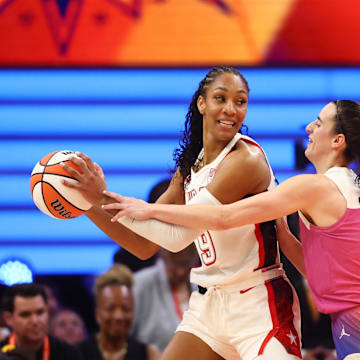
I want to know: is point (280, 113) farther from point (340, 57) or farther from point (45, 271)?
point (45, 271)

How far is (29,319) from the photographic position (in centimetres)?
596

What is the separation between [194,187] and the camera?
401 cm

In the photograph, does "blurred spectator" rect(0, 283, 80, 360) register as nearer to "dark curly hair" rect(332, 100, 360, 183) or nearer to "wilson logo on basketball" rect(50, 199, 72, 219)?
"wilson logo on basketball" rect(50, 199, 72, 219)

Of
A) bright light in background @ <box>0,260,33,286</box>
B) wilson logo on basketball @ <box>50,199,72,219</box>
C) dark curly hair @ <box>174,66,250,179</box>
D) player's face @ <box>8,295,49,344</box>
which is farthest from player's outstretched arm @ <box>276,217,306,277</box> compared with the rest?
bright light in background @ <box>0,260,33,286</box>

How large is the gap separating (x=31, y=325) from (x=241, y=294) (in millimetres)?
2722

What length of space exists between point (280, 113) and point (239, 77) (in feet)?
11.3

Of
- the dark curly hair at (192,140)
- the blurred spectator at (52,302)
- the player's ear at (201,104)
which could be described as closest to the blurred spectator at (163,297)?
the blurred spectator at (52,302)

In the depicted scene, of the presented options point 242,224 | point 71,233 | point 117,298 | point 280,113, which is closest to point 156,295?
point 117,298

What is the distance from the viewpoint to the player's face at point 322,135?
3635 mm

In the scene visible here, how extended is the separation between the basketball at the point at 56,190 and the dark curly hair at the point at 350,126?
4.41 ft

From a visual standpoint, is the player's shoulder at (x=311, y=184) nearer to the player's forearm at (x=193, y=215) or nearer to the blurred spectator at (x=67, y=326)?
the player's forearm at (x=193, y=215)

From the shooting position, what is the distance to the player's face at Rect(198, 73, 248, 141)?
394 centimetres

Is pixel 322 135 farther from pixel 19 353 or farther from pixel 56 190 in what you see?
pixel 19 353

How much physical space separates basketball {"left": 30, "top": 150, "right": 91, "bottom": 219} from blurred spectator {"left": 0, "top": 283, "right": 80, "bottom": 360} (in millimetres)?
2350
